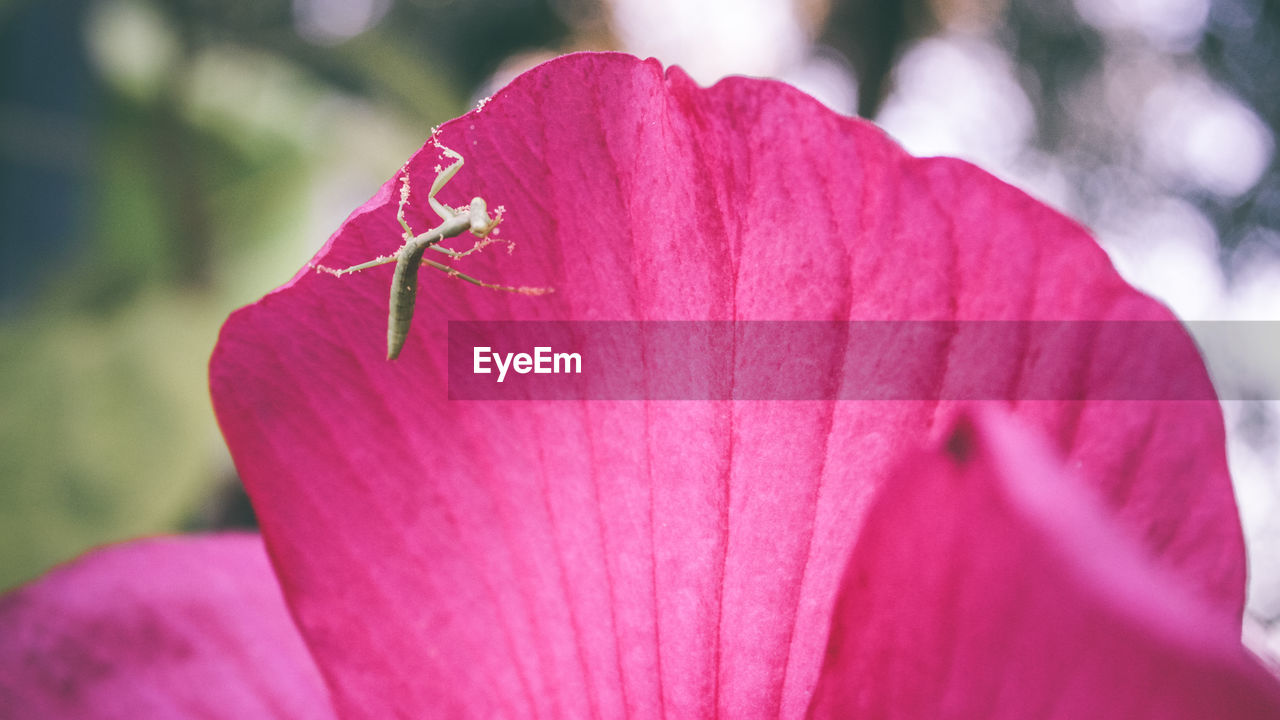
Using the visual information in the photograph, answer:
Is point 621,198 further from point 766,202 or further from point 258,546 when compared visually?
point 258,546

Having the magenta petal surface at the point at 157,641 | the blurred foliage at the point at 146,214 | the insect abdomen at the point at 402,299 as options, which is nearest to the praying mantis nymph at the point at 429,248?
the insect abdomen at the point at 402,299

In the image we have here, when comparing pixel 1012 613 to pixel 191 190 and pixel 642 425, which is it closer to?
pixel 642 425

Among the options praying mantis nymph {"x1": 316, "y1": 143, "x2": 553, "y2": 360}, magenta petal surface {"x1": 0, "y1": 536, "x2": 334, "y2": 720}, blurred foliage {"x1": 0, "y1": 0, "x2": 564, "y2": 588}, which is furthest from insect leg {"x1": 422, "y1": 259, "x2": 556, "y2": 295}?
blurred foliage {"x1": 0, "y1": 0, "x2": 564, "y2": 588}

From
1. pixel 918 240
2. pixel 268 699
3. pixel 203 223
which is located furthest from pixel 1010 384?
pixel 203 223

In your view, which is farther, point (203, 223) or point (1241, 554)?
point (203, 223)

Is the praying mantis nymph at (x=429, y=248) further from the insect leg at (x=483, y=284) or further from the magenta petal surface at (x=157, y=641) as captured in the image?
the magenta petal surface at (x=157, y=641)

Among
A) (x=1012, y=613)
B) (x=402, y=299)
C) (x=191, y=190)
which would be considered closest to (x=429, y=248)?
(x=402, y=299)
